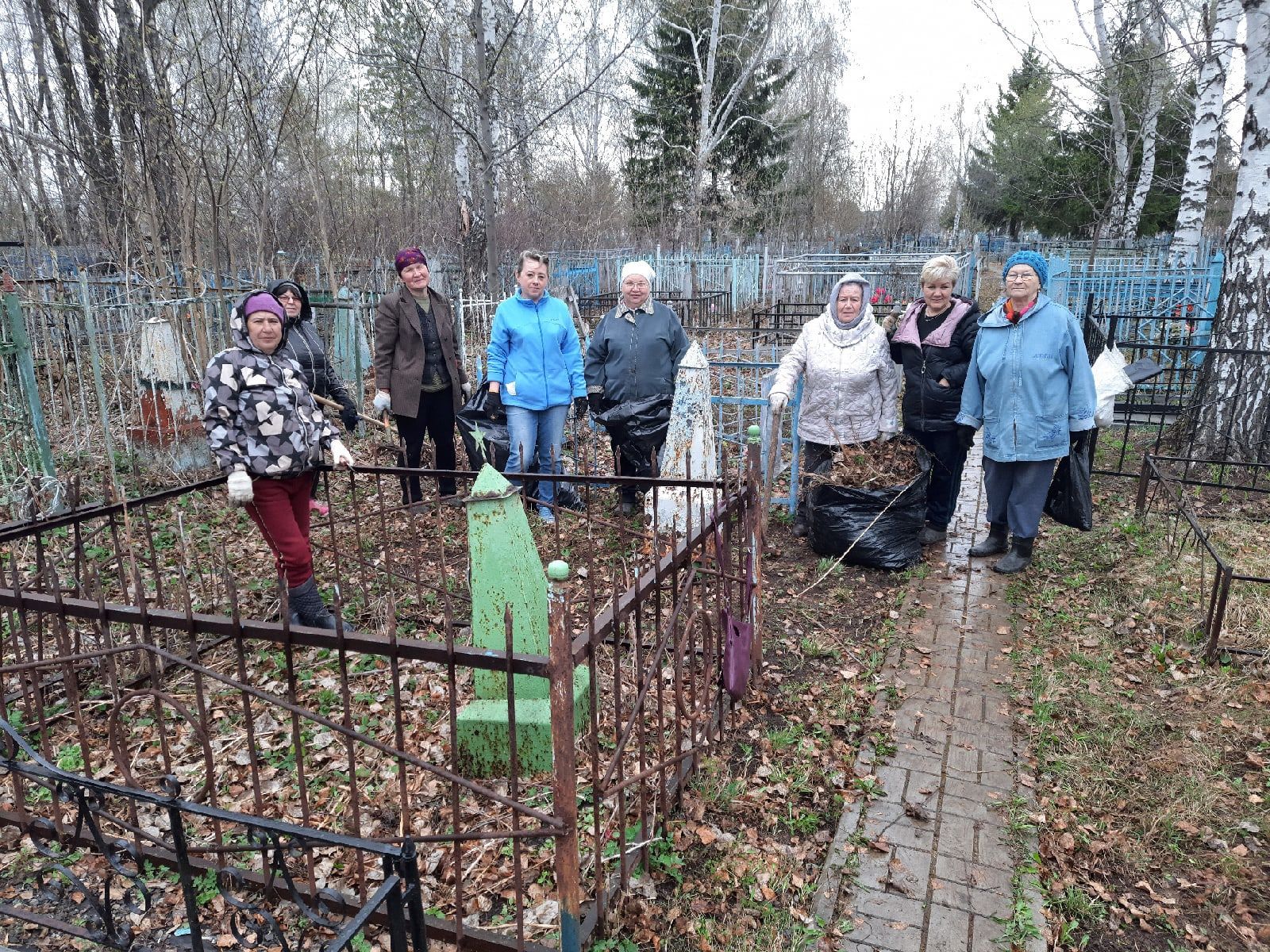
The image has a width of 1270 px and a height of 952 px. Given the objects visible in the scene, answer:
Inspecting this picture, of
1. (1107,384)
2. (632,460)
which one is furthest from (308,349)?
(1107,384)

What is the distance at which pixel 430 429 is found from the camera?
18.5 feet

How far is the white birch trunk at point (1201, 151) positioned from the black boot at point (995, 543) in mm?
9300

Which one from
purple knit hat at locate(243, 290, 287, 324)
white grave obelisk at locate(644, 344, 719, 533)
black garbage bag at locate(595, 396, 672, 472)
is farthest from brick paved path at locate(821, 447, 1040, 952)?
purple knit hat at locate(243, 290, 287, 324)

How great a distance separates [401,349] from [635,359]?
1.58m

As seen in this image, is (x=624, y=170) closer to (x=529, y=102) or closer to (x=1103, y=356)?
(x=529, y=102)

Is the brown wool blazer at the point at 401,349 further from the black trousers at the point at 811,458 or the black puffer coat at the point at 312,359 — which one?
the black trousers at the point at 811,458

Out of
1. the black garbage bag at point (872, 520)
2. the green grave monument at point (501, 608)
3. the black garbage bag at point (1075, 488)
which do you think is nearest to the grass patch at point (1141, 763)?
the black garbage bag at point (1075, 488)

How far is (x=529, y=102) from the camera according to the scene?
8844mm

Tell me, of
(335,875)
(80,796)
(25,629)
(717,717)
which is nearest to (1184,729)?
(717,717)

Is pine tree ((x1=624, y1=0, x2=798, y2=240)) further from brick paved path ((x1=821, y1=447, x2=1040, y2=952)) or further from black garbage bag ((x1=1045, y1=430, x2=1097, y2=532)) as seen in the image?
brick paved path ((x1=821, y1=447, x2=1040, y2=952))

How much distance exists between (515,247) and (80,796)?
1922 centimetres

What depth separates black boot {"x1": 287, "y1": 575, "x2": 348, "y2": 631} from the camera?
3.82 metres

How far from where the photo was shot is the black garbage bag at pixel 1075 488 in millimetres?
4441

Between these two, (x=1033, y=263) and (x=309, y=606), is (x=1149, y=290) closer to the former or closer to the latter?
(x=1033, y=263)
